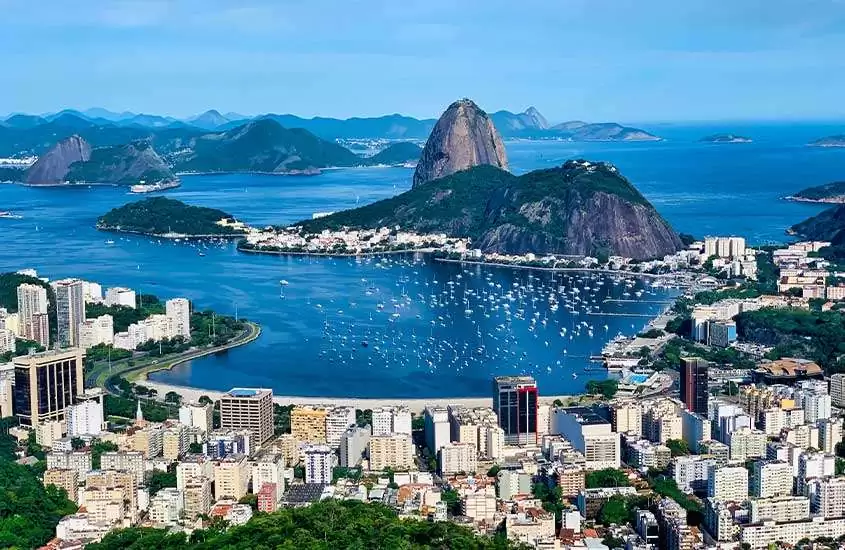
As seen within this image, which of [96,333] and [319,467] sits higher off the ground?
[96,333]

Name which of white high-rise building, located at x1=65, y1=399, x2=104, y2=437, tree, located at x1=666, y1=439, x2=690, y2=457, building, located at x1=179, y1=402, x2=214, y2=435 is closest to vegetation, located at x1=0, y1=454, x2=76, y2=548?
white high-rise building, located at x1=65, y1=399, x2=104, y2=437

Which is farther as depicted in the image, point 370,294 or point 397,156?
point 397,156

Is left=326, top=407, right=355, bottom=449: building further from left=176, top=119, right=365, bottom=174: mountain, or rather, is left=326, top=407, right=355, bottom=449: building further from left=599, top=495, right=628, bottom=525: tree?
left=176, top=119, right=365, bottom=174: mountain

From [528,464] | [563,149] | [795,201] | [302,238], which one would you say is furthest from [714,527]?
[563,149]

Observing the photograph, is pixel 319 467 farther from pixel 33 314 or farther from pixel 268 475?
pixel 33 314

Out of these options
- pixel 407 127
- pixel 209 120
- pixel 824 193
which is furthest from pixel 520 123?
pixel 824 193
